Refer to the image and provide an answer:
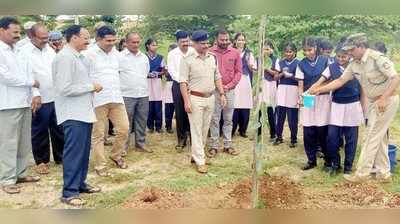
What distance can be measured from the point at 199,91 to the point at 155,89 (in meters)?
0.24

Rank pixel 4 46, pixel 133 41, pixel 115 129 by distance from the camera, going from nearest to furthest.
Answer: pixel 4 46, pixel 133 41, pixel 115 129

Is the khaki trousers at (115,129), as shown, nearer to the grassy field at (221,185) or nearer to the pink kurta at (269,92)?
the grassy field at (221,185)

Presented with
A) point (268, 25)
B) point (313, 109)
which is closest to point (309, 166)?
point (313, 109)

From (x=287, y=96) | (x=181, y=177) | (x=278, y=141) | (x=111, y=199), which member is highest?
(x=287, y=96)

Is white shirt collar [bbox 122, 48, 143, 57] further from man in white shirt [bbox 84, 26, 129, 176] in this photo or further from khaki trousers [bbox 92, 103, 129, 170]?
khaki trousers [bbox 92, 103, 129, 170]

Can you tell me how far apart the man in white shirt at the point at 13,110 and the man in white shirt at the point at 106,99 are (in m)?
0.33

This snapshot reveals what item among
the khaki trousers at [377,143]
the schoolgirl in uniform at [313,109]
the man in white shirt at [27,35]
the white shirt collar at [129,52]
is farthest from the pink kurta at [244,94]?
the man in white shirt at [27,35]

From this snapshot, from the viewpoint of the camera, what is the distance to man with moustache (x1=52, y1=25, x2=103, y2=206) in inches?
110

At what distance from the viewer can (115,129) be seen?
2977 millimetres

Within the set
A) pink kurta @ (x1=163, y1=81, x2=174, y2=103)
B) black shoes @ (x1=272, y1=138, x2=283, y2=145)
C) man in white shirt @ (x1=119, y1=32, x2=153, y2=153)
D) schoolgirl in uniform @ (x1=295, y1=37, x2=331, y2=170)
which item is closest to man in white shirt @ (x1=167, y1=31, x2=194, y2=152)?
pink kurta @ (x1=163, y1=81, x2=174, y2=103)

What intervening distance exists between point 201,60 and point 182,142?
472 mm

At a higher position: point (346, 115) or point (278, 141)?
point (346, 115)

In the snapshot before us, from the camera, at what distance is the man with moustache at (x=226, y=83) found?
2.93 metres

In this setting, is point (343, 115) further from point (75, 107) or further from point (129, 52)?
point (75, 107)
